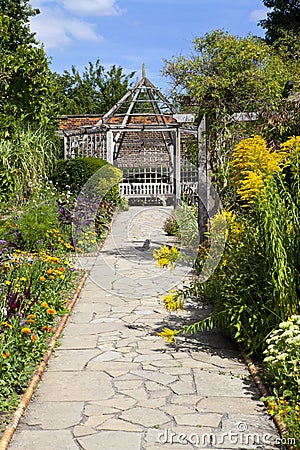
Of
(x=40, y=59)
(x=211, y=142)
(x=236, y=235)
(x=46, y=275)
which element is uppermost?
(x=40, y=59)

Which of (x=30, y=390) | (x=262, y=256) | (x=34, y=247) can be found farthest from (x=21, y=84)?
(x=30, y=390)

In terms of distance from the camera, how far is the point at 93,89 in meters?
24.9

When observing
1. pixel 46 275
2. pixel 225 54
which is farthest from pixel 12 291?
pixel 225 54

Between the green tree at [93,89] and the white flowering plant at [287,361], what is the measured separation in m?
19.6

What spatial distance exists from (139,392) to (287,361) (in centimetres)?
106

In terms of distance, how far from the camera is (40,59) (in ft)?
20.7

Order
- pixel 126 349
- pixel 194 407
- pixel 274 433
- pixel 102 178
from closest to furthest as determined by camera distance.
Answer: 1. pixel 274 433
2. pixel 194 407
3. pixel 126 349
4. pixel 102 178

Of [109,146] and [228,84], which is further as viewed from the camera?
[109,146]

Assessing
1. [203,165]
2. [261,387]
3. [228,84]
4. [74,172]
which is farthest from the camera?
[74,172]

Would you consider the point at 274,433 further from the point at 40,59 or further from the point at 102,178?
the point at 102,178

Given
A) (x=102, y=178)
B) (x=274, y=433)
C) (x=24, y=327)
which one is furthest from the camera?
(x=102, y=178)

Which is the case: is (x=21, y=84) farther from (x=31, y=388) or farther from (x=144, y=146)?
(x=144, y=146)

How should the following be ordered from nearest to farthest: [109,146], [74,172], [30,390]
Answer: [30,390] < [74,172] < [109,146]

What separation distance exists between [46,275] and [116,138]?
11.2 metres
